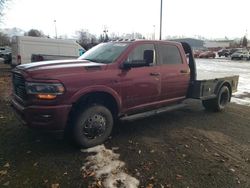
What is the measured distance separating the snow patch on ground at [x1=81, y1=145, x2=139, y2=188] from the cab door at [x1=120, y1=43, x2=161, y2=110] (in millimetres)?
1059

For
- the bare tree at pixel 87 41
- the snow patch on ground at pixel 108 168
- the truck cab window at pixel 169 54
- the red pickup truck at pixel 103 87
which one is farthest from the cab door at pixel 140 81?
the bare tree at pixel 87 41

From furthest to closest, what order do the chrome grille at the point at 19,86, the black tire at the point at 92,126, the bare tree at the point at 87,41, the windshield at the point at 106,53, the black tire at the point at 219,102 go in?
the bare tree at the point at 87,41
the black tire at the point at 219,102
the windshield at the point at 106,53
the black tire at the point at 92,126
the chrome grille at the point at 19,86

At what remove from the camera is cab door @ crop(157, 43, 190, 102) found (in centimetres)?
576

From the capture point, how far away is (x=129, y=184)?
352 centimetres

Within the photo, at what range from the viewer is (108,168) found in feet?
12.9

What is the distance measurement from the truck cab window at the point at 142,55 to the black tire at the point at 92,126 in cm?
114

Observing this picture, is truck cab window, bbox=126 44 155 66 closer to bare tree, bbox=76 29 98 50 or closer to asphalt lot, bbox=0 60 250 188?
asphalt lot, bbox=0 60 250 188

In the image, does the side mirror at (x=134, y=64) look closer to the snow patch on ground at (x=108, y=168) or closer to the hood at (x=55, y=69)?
the hood at (x=55, y=69)

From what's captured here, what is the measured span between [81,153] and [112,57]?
187 cm

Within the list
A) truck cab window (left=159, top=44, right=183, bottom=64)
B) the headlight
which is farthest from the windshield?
the headlight

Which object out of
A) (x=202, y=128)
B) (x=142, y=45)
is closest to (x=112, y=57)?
(x=142, y=45)

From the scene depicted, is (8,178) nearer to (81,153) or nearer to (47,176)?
(47,176)

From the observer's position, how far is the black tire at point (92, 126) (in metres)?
4.41

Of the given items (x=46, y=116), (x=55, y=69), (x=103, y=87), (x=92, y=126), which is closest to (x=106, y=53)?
(x=103, y=87)
